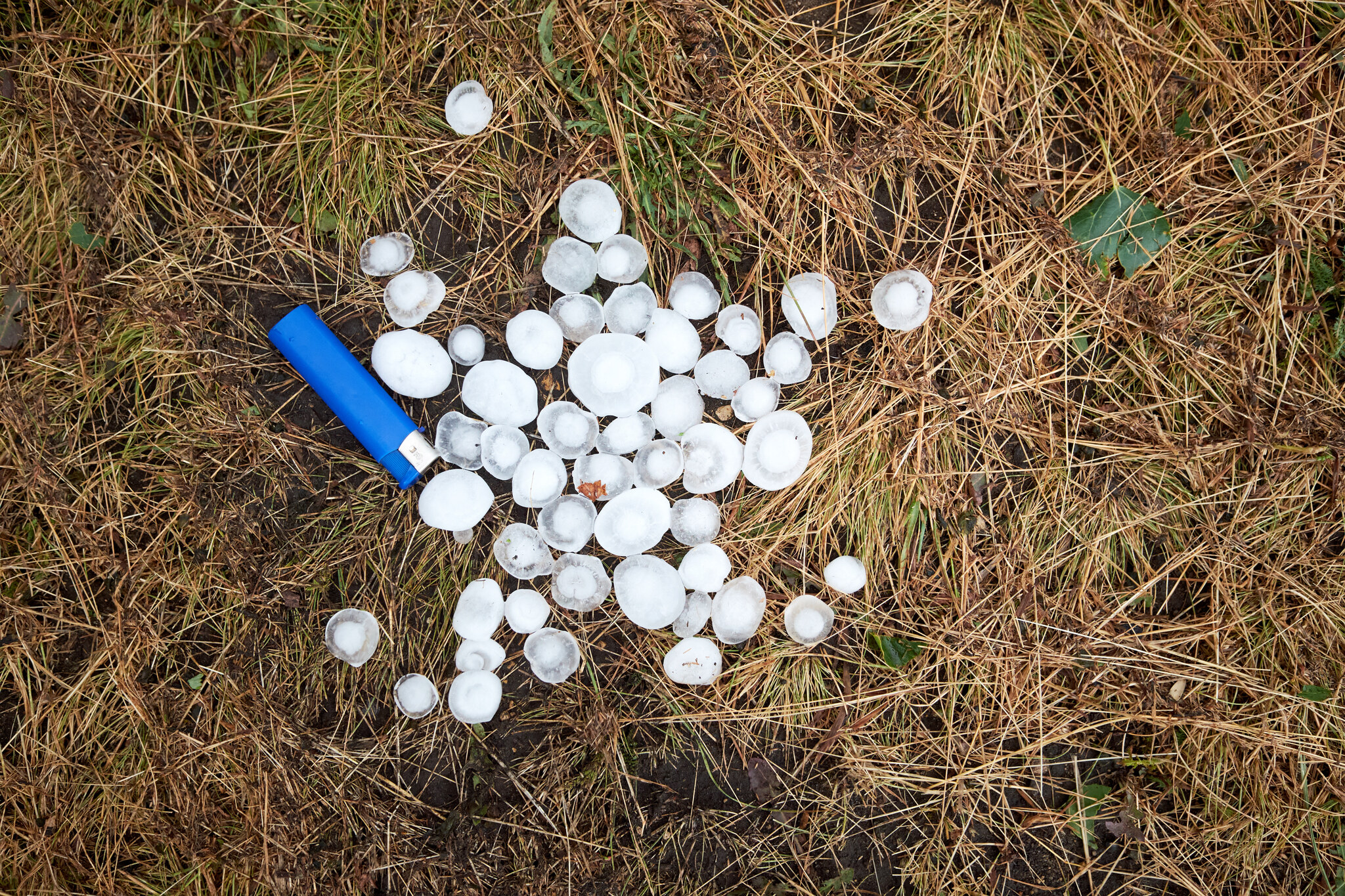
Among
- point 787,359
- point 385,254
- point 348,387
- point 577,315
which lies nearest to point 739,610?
point 787,359

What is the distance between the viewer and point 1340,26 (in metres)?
2.17

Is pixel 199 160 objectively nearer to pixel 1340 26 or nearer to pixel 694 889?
pixel 694 889

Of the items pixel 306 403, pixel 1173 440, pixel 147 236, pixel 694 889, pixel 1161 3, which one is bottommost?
pixel 694 889

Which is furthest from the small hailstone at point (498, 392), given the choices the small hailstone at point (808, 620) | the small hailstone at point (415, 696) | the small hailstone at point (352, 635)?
the small hailstone at point (808, 620)

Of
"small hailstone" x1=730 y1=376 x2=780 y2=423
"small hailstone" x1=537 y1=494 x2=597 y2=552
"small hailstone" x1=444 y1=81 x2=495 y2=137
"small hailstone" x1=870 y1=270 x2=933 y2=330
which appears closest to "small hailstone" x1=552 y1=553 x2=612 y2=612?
"small hailstone" x1=537 y1=494 x2=597 y2=552

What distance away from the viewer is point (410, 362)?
2.08 metres

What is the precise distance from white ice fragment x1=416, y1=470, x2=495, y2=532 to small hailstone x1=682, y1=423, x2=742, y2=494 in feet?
2.10

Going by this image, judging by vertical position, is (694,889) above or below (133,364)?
below

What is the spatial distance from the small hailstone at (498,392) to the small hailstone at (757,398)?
2.16 ft

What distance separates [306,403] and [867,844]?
2.29 metres

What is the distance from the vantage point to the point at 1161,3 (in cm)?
221

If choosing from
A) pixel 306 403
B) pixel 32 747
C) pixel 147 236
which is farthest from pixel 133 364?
pixel 32 747

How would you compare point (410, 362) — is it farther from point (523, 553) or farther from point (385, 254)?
point (523, 553)

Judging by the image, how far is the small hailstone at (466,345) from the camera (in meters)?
2.14
